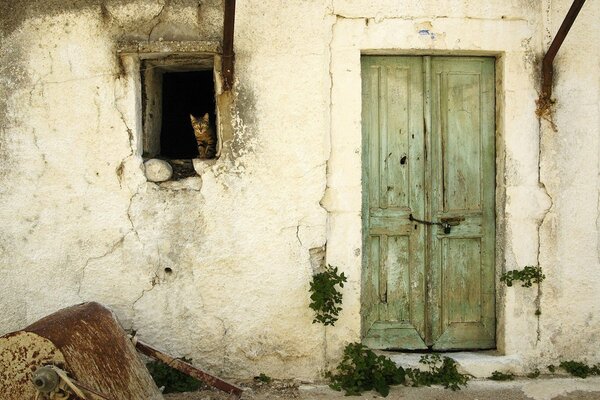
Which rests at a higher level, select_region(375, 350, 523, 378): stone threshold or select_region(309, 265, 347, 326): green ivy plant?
select_region(309, 265, 347, 326): green ivy plant

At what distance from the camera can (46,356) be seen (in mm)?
3045

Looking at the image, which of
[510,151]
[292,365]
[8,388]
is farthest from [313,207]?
[8,388]

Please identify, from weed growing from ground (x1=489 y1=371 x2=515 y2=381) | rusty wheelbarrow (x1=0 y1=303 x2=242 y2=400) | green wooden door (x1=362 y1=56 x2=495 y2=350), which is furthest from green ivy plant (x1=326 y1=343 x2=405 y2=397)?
rusty wheelbarrow (x1=0 y1=303 x2=242 y2=400)

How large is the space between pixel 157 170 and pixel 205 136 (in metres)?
0.44

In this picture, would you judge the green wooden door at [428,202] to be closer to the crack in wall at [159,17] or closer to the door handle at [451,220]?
the door handle at [451,220]

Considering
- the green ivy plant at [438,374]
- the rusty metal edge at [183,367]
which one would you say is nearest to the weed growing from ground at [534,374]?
the green ivy plant at [438,374]

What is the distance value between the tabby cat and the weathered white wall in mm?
208

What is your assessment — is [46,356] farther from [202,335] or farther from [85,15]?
[85,15]

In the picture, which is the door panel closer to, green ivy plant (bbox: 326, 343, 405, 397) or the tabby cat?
green ivy plant (bbox: 326, 343, 405, 397)

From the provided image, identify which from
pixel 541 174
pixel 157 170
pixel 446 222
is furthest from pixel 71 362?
pixel 541 174

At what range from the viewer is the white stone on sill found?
4.27 meters

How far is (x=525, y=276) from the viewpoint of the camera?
14.3ft

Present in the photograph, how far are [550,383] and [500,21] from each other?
275cm

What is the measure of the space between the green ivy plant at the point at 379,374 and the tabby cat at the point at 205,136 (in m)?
1.82
